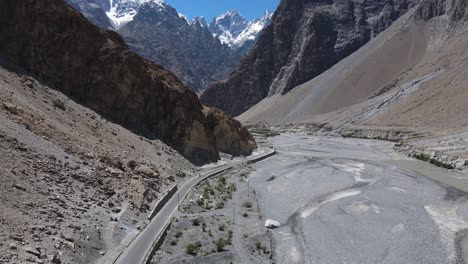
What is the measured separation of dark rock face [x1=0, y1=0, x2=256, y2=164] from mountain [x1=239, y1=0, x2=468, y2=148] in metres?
36.2

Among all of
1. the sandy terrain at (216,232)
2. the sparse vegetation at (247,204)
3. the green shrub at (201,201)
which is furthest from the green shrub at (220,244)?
the sparse vegetation at (247,204)

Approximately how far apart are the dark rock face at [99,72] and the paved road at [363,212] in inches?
446

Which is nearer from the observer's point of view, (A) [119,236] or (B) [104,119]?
(A) [119,236]

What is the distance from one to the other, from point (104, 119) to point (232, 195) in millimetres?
15402

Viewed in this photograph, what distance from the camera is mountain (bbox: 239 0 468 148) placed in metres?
94.1

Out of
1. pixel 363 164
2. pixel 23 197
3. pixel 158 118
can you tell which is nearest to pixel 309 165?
pixel 363 164

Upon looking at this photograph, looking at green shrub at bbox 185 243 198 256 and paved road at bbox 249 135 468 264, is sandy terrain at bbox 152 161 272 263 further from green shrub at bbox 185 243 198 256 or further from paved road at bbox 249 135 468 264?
paved road at bbox 249 135 468 264

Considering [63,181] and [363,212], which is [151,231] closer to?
[63,181]

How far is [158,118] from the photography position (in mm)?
55469

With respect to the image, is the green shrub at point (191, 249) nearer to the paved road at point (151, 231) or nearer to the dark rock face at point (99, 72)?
the paved road at point (151, 231)

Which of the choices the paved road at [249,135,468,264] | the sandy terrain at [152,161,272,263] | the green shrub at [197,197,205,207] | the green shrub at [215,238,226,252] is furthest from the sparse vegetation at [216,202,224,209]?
the green shrub at [215,238,226,252]

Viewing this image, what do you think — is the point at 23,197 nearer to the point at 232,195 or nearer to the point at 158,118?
the point at 232,195

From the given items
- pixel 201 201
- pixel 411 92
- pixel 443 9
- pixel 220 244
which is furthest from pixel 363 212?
pixel 443 9

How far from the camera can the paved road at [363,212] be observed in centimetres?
2683
